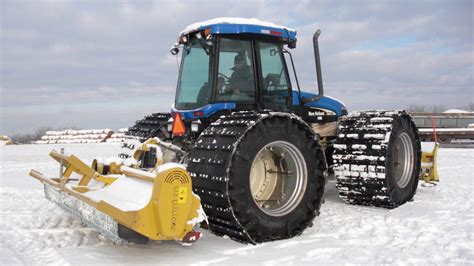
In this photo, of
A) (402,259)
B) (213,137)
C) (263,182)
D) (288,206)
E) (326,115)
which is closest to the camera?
(402,259)

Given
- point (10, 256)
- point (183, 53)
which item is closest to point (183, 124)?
point (183, 53)

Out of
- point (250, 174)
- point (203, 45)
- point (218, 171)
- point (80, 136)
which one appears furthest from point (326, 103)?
point (80, 136)

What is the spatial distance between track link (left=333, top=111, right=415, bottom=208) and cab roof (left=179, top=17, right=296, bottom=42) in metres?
1.80

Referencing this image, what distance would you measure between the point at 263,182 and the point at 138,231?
7.44ft

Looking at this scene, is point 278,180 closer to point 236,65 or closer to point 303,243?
point 303,243

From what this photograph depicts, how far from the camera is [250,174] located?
4.83m

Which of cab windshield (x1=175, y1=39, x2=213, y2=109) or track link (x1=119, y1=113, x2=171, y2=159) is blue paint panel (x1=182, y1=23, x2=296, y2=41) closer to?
cab windshield (x1=175, y1=39, x2=213, y2=109)

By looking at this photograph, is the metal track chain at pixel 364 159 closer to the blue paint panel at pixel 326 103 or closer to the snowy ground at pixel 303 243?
the snowy ground at pixel 303 243

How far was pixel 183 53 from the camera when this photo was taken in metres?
6.64

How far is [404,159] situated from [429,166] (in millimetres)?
1410

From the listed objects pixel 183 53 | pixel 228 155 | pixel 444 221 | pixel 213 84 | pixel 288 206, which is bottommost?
pixel 444 221

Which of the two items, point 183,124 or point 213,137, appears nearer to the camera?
point 213,137

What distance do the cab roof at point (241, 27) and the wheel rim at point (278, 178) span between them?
169cm

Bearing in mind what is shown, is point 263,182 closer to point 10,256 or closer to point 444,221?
point 444,221
